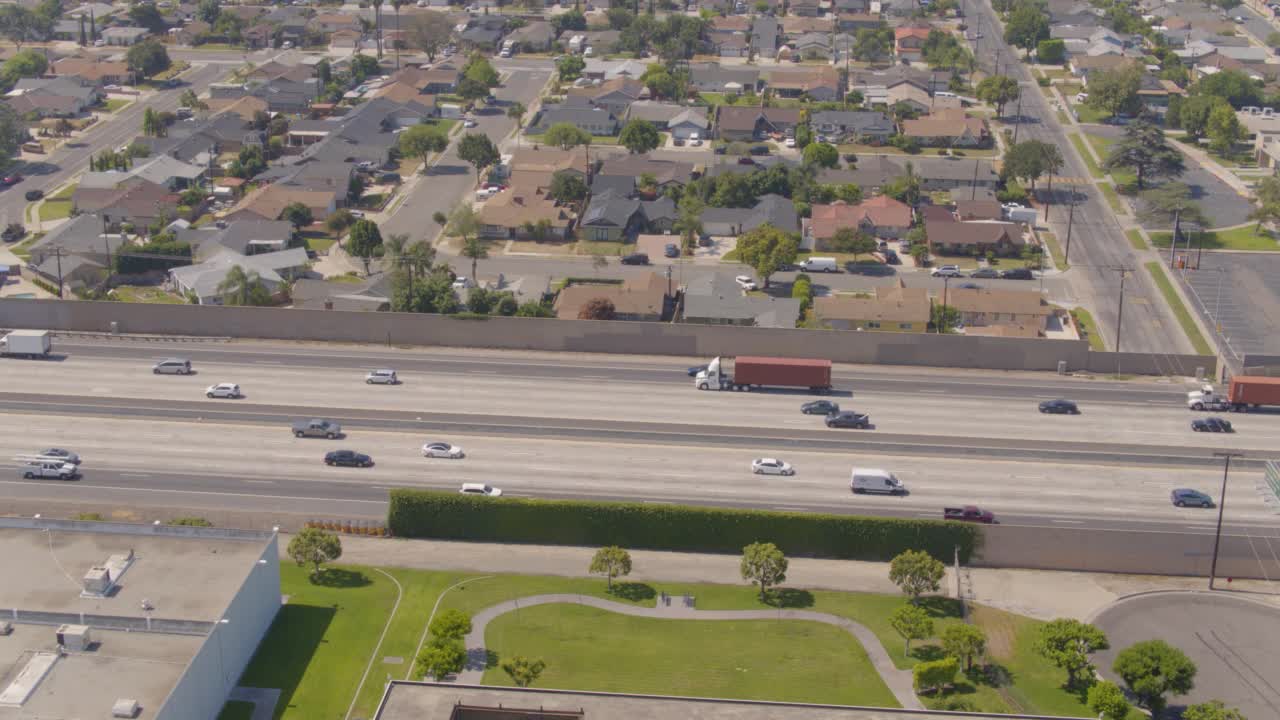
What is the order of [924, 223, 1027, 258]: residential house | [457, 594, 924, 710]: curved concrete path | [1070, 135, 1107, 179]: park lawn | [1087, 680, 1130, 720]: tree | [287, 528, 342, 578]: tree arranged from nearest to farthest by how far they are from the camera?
[1087, 680, 1130, 720]: tree < [457, 594, 924, 710]: curved concrete path < [287, 528, 342, 578]: tree < [924, 223, 1027, 258]: residential house < [1070, 135, 1107, 179]: park lawn

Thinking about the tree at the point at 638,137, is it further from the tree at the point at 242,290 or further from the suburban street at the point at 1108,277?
the tree at the point at 242,290

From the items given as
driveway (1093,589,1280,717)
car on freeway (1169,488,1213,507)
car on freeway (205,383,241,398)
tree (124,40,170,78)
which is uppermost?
tree (124,40,170,78)

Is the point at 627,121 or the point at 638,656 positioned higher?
the point at 627,121

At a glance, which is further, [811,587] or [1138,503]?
[1138,503]

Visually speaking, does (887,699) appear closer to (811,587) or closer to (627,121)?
(811,587)

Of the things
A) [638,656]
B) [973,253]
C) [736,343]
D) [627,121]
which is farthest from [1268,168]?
[638,656]

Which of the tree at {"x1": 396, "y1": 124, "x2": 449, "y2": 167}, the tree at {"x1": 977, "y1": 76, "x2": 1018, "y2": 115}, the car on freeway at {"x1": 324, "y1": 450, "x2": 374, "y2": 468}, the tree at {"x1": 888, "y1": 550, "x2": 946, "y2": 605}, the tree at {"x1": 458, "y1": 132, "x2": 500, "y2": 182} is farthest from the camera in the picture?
the tree at {"x1": 977, "y1": 76, "x2": 1018, "y2": 115}

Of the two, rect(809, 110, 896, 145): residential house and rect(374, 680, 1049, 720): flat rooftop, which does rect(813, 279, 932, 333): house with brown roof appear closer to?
rect(374, 680, 1049, 720): flat rooftop

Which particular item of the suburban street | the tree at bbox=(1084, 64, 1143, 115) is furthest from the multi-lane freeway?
the tree at bbox=(1084, 64, 1143, 115)
